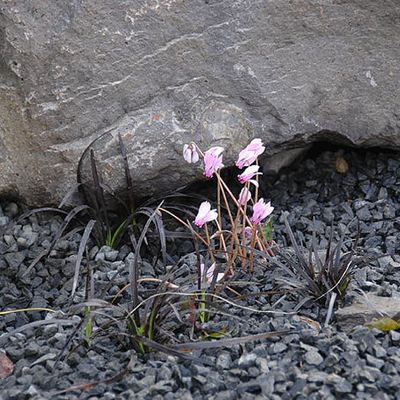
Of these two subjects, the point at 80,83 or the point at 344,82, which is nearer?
the point at 80,83

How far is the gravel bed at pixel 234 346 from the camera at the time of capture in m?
2.41

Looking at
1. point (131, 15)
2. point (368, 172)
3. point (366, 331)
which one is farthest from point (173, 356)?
point (368, 172)

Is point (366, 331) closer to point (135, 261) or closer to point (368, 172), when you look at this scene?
point (135, 261)

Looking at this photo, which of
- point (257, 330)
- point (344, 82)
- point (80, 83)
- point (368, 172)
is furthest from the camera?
point (368, 172)

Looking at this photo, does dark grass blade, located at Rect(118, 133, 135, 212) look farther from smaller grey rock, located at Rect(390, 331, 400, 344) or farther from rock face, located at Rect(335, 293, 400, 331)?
smaller grey rock, located at Rect(390, 331, 400, 344)

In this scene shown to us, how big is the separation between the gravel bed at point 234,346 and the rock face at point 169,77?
31 centimetres

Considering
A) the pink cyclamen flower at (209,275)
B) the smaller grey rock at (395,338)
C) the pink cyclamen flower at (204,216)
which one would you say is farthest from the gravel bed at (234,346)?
the pink cyclamen flower at (204,216)

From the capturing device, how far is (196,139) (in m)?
3.46

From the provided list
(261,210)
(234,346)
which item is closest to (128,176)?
(261,210)

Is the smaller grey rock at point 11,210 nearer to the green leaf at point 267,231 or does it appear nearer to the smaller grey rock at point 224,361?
the green leaf at point 267,231

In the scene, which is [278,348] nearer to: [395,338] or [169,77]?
[395,338]

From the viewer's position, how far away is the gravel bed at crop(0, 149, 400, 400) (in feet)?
7.92

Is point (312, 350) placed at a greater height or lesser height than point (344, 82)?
lesser

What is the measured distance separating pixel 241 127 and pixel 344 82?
0.44m
